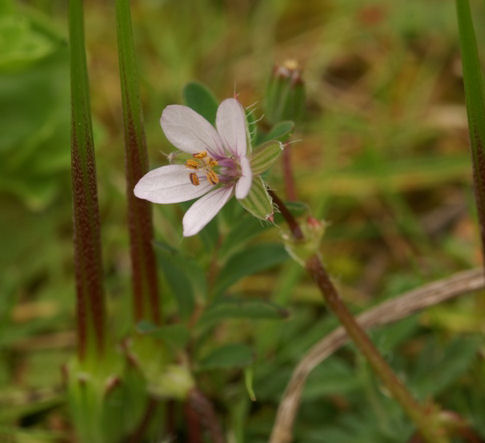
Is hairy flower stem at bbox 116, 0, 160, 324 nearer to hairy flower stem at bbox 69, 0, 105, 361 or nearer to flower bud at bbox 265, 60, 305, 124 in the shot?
hairy flower stem at bbox 69, 0, 105, 361

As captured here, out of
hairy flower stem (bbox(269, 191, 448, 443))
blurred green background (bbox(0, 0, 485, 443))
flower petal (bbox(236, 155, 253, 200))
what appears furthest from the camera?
blurred green background (bbox(0, 0, 485, 443))

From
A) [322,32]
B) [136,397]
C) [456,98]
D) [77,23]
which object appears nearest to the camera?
[77,23]

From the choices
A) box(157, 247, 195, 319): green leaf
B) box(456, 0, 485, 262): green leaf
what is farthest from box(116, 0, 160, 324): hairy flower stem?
box(456, 0, 485, 262): green leaf

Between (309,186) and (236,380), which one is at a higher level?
(309,186)

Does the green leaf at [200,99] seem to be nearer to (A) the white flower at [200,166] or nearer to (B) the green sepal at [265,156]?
(A) the white flower at [200,166]

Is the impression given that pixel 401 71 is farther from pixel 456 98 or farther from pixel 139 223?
pixel 139 223

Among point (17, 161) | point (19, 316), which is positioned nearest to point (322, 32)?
point (17, 161)
